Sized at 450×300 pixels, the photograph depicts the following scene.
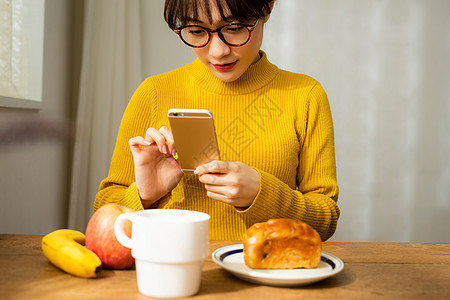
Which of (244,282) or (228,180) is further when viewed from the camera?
(228,180)

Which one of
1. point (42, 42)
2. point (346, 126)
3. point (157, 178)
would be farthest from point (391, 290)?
point (346, 126)

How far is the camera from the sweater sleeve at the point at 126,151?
3.95 feet

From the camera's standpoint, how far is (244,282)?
0.67 m

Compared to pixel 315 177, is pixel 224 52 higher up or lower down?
higher up

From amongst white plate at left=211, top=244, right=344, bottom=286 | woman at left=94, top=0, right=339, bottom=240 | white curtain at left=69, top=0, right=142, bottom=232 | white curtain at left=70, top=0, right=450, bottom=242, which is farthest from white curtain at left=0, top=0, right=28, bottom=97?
white curtain at left=70, top=0, right=450, bottom=242

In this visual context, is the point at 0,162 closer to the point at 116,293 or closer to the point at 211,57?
the point at 211,57

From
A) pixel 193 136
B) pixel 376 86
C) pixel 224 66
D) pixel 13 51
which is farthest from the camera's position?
pixel 376 86

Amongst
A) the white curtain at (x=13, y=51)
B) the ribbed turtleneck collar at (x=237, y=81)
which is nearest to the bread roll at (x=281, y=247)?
the ribbed turtleneck collar at (x=237, y=81)

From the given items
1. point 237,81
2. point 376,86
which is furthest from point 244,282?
point 376,86

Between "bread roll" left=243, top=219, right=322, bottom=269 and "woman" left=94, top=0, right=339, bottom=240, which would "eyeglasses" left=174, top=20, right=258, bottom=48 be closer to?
"woman" left=94, top=0, right=339, bottom=240

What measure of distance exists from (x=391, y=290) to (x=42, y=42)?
5.84 feet

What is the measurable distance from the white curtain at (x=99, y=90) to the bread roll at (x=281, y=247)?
1781 millimetres

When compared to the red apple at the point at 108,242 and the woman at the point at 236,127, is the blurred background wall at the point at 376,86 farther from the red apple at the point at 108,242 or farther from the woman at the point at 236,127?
the red apple at the point at 108,242

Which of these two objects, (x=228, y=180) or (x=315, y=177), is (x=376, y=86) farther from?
(x=228, y=180)
